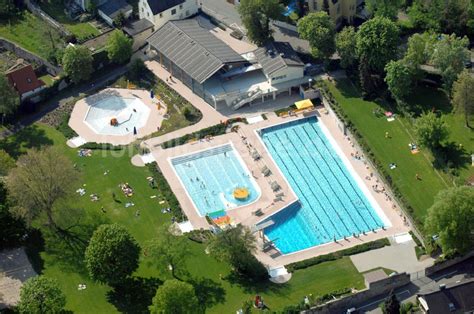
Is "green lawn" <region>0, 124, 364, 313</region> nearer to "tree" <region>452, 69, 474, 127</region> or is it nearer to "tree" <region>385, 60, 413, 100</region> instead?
"tree" <region>452, 69, 474, 127</region>

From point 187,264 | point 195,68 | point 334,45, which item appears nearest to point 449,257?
point 187,264

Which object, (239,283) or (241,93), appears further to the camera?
(241,93)

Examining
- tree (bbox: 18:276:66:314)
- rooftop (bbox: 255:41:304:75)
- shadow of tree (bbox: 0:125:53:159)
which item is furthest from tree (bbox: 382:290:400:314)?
shadow of tree (bbox: 0:125:53:159)

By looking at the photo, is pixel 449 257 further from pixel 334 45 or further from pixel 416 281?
pixel 334 45

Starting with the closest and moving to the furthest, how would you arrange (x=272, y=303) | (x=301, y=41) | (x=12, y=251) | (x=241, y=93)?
1. (x=272, y=303)
2. (x=12, y=251)
3. (x=241, y=93)
4. (x=301, y=41)

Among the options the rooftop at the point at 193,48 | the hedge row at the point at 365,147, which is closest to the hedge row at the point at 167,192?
the rooftop at the point at 193,48

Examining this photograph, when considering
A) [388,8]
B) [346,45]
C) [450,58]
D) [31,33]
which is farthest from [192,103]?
[450,58]

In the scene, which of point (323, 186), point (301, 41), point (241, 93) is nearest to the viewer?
point (323, 186)
